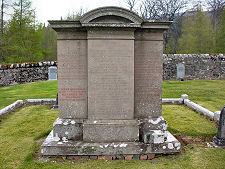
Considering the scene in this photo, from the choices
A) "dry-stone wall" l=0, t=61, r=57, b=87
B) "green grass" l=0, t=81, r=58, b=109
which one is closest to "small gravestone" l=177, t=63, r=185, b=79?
"green grass" l=0, t=81, r=58, b=109

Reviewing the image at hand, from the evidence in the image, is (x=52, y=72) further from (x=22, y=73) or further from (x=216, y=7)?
(x=216, y=7)

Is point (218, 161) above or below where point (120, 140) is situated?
below

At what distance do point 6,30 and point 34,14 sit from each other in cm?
364

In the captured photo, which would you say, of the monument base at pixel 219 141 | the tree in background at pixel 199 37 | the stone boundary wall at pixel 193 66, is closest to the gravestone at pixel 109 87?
the monument base at pixel 219 141

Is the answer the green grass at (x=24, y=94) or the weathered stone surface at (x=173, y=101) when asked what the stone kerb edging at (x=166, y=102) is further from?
the green grass at (x=24, y=94)

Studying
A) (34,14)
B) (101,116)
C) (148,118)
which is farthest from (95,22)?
(34,14)

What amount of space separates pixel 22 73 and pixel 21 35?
26.4ft

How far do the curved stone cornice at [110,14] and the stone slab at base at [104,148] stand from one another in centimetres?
250

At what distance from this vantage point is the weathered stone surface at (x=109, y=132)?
4.14 metres

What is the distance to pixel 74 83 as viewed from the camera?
14.3 feet

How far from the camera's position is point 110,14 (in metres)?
4.11

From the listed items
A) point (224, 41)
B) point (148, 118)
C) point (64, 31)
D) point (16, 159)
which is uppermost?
point (224, 41)

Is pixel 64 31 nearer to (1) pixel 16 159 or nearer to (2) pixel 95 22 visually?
(2) pixel 95 22

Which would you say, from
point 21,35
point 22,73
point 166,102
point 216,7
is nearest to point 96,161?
point 166,102
